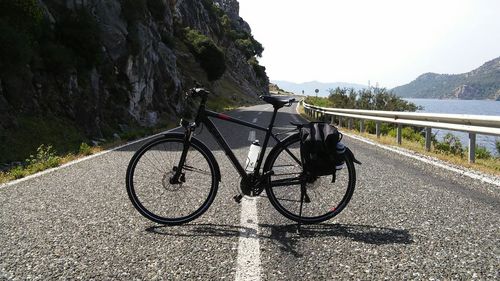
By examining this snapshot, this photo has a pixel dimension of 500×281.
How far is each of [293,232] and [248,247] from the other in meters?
0.65

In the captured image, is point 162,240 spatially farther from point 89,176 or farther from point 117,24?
point 117,24

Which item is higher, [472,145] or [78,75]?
[78,75]

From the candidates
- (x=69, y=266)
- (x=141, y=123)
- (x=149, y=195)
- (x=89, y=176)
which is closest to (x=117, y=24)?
(x=141, y=123)

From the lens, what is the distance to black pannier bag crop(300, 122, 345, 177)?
4.24 m

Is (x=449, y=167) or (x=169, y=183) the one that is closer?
(x=169, y=183)

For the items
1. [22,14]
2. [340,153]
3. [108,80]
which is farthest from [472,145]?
[108,80]

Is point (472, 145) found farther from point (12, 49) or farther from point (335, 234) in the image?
point (12, 49)

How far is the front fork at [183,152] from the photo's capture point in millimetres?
4434

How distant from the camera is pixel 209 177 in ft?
14.7

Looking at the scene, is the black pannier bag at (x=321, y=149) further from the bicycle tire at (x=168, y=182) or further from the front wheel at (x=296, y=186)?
the bicycle tire at (x=168, y=182)

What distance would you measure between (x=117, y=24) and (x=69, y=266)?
2043 cm

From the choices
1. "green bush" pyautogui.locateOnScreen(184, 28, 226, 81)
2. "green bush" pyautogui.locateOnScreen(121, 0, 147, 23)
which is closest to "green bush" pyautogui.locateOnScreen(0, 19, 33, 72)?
"green bush" pyautogui.locateOnScreen(121, 0, 147, 23)

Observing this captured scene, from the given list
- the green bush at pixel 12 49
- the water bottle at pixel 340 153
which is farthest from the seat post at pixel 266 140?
the green bush at pixel 12 49

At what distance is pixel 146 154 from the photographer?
4.48 m
